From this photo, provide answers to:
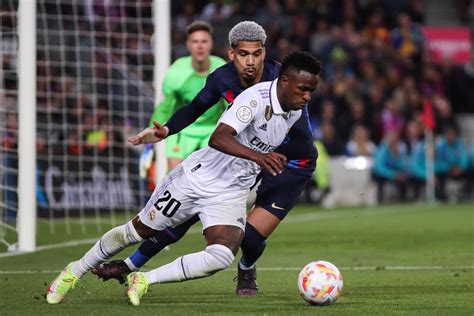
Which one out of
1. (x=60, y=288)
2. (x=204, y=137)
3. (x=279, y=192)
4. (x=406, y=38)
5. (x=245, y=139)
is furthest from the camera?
(x=406, y=38)

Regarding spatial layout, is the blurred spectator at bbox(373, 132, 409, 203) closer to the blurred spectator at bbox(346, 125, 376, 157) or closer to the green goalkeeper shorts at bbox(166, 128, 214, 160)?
the blurred spectator at bbox(346, 125, 376, 157)

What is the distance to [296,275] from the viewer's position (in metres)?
9.71

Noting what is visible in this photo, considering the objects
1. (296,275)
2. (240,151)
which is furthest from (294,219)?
(240,151)

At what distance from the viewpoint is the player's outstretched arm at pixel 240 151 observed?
688cm

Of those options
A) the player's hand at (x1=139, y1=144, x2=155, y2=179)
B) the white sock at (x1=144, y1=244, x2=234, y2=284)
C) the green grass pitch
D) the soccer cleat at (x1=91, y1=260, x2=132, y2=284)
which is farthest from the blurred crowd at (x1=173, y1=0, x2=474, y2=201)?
the white sock at (x1=144, y1=244, x2=234, y2=284)

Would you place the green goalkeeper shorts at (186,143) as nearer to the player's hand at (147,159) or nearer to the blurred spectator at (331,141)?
the player's hand at (147,159)

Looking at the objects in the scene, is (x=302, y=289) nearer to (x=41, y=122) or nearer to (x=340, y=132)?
(x=41, y=122)

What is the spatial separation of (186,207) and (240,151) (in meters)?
0.71

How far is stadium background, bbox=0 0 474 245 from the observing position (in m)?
17.0

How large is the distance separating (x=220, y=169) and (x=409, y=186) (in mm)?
17807

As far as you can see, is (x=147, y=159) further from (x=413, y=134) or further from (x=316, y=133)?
(x=413, y=134)

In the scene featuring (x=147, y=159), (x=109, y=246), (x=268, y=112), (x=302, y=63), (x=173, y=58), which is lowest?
Result: (x=173, y=58)

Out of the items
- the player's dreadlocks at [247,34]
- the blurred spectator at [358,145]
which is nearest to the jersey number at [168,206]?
the player's dreadlocks at [247,34]

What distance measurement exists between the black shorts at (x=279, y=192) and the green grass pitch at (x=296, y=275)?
0.63 metres
